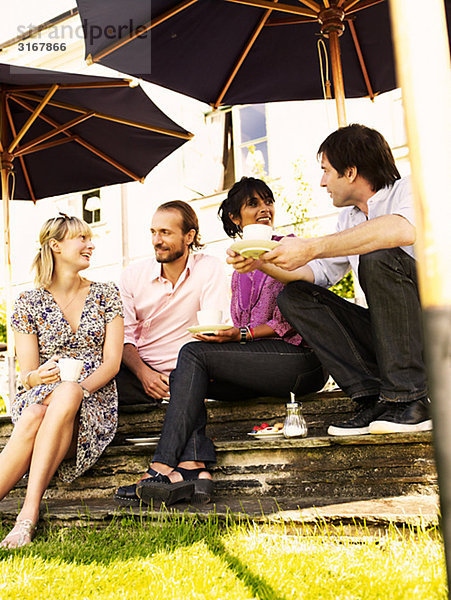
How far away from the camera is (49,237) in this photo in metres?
3.42

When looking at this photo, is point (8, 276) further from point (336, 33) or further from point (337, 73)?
point (336, 33)

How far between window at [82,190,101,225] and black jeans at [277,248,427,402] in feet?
33.9

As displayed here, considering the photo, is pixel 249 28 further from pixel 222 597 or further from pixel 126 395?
pixel 222 597

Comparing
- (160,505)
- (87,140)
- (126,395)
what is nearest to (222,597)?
(160,505)

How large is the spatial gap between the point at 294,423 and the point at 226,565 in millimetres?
932

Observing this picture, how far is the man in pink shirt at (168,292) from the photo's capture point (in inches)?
145

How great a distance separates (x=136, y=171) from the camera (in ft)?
19.9

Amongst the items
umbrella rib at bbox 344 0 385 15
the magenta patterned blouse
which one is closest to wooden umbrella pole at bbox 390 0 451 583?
the magenta patterned blouse

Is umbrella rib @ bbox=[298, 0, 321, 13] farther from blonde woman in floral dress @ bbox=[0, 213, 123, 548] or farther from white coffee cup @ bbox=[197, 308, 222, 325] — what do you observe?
white coffee cup @ bbox=[197, 308, 222, 325]

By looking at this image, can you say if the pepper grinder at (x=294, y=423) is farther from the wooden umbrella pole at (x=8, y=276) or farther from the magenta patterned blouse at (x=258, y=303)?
the wooden umbrella pole at (x=8, y=276)

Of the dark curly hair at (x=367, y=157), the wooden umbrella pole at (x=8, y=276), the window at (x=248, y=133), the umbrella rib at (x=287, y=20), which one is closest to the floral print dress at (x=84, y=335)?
the dark curly hair at (x=367, y=157)

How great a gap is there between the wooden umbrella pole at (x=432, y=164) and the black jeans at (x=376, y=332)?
1653mm

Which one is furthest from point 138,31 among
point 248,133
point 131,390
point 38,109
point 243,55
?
point 248,133

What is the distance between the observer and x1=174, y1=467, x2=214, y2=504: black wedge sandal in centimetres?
246
